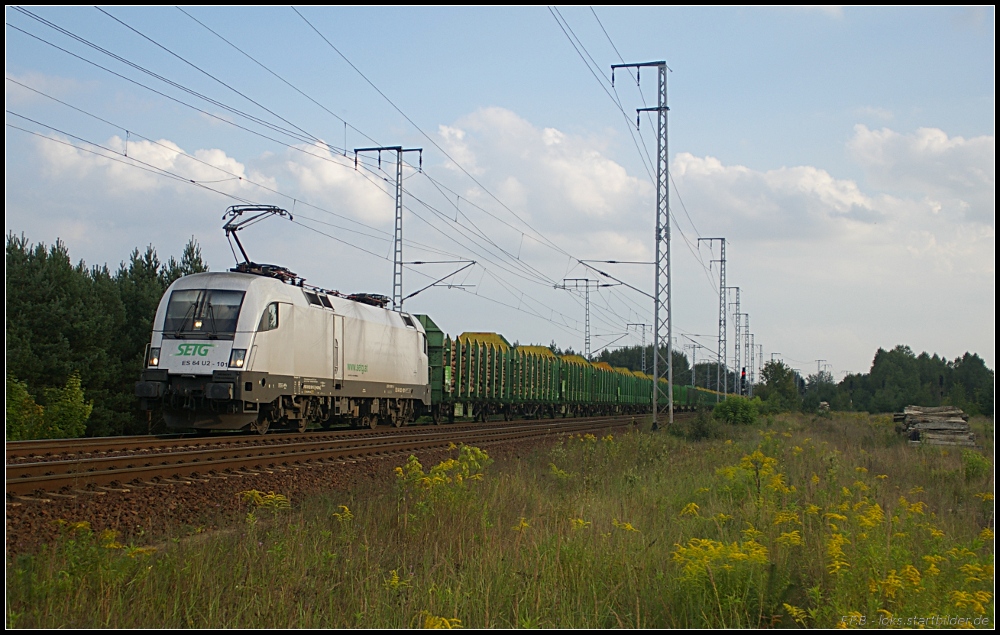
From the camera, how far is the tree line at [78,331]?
24625mm

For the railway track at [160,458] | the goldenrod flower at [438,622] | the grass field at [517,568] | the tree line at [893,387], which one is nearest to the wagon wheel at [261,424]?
the railway track at [160,458]

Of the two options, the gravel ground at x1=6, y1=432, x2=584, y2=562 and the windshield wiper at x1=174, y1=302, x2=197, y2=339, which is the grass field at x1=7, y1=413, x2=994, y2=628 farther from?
the windshield wiper at x1=174, y1=302, x2=197, y2=339

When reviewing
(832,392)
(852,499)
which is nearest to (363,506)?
(852,499)

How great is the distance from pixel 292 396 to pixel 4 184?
14.7 metres

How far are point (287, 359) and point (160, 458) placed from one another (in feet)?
20.0

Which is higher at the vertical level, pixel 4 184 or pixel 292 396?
pixel 4 184

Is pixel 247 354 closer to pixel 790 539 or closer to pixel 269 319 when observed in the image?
pixel 269 319

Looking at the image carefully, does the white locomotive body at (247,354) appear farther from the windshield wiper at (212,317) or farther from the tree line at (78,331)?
the tree line at (78,331)

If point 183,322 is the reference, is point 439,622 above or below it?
below

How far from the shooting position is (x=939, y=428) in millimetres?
23938

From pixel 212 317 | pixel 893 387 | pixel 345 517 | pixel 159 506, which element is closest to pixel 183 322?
pixel 212 317

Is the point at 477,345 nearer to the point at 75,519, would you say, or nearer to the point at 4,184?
the point at 75,519

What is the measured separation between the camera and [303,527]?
7863mm

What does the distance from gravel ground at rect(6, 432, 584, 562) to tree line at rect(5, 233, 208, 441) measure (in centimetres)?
1390
